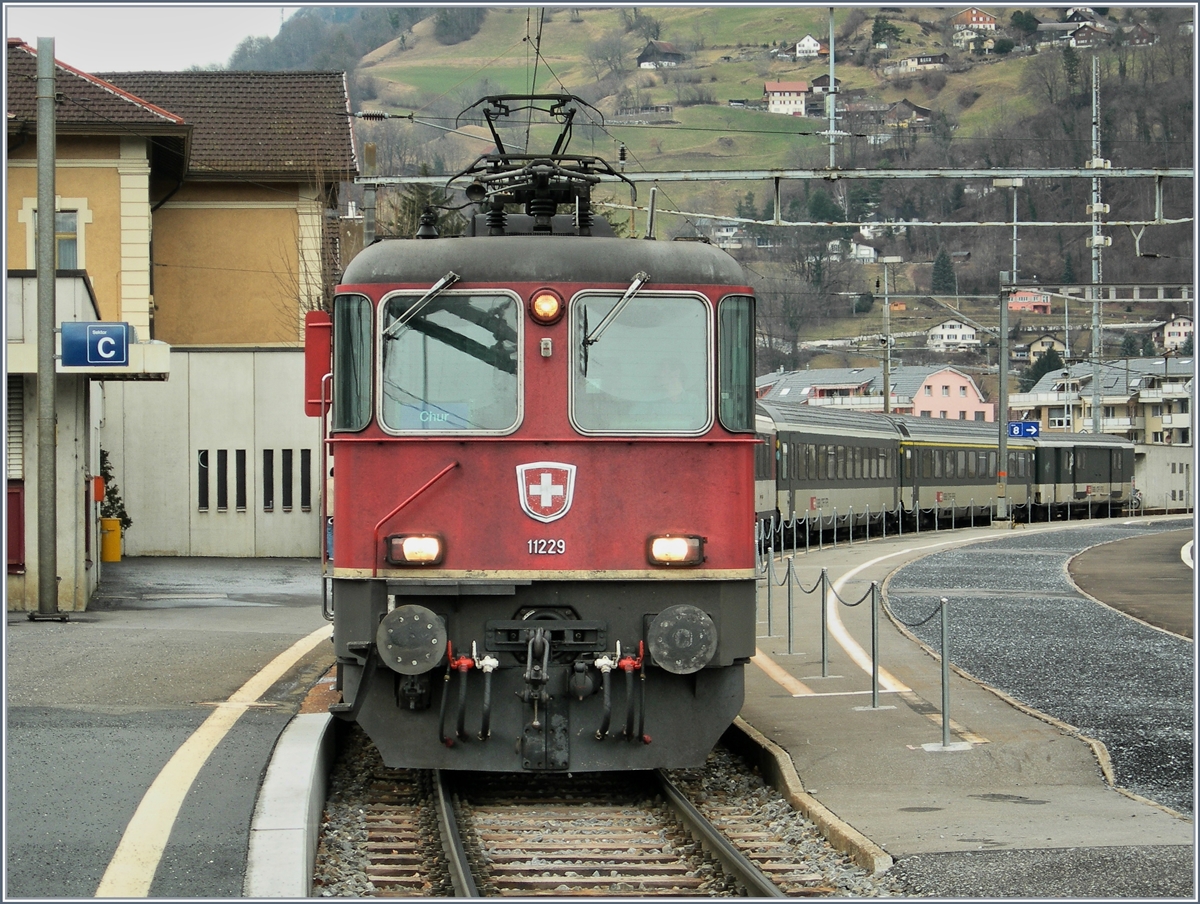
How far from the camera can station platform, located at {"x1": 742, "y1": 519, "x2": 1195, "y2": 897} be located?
278 inches

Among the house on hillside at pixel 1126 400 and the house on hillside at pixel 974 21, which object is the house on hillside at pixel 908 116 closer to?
the house on hillside at pixel 974 21

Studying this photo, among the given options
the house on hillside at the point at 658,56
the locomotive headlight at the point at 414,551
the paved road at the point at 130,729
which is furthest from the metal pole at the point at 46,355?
the house on hillside at the point at 658,56

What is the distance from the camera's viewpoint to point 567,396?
8.72 meters

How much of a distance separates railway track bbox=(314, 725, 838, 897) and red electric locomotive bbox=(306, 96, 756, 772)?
0.41 meters

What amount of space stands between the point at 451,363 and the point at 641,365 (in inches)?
41.8

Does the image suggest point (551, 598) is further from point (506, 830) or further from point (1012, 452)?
point (1012, 452)

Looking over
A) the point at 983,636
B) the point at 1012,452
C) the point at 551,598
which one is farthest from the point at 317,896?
the point at 1012,452

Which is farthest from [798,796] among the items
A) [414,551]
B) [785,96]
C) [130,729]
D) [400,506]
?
[785,96]

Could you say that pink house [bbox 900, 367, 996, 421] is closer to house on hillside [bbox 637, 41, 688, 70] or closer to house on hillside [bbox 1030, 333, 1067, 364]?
house on hillside [bbox 1030, 333, 1067, 364]

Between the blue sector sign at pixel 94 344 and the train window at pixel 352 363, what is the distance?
9166 mm

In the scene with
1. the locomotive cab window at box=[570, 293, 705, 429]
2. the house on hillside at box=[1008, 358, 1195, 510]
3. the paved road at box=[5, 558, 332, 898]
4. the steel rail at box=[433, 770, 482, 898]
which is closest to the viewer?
the paved road at box=[5, 558, 332, 898]

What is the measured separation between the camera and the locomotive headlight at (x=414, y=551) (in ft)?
28.1

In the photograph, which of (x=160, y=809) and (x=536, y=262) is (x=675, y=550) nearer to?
(x=536, y=262)

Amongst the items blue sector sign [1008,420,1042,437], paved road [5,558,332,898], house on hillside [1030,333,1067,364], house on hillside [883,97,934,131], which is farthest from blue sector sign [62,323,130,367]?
house on hillside [883,97,934,131]
